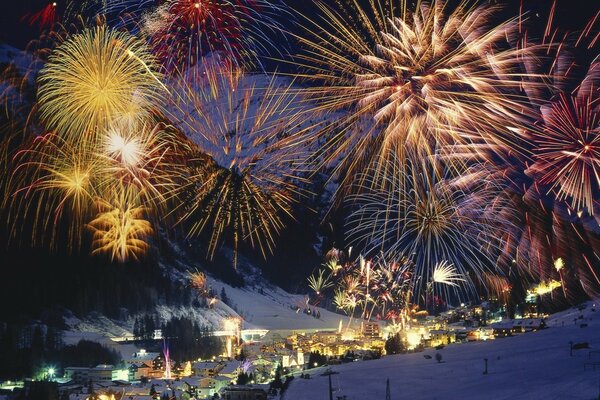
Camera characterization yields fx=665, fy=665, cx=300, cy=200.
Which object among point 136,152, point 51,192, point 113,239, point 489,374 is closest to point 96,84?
point 136,152

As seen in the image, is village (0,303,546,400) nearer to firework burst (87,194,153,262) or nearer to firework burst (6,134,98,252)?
firework burst (87,194,153,262)

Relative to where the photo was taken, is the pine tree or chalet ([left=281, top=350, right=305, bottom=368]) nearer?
chalet ([left=281, top=350, right=305, bottom=368])

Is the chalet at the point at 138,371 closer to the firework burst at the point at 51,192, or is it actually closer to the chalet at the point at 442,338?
the firework burst at the point at 51,192

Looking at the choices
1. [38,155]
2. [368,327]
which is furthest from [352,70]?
[368,327]

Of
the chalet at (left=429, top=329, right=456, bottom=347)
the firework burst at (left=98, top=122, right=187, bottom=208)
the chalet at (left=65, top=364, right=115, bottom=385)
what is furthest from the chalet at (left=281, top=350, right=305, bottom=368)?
the firework burst at (left=98, top=122, right=187, bottom=208)

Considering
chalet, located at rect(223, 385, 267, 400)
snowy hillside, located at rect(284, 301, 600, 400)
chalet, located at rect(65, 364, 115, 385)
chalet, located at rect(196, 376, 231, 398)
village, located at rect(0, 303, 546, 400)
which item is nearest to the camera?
snowy hillside, located at rect(284, 301, 600, 400)

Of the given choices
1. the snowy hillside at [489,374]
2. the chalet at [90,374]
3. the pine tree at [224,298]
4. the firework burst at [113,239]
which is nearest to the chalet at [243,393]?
the snowy hillside at [489,374]

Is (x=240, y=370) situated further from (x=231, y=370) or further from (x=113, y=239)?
(x=113, y=239)

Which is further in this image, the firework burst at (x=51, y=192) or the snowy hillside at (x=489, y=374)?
the firework burst at (x=51, y=192)
